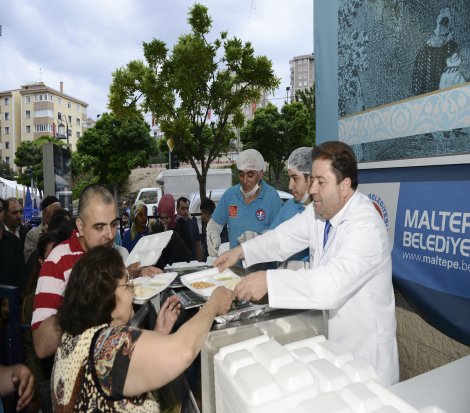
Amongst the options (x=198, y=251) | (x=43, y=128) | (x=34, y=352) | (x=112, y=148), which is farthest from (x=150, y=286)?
(x=43, y=128)

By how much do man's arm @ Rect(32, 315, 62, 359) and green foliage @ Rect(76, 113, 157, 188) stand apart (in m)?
27.8

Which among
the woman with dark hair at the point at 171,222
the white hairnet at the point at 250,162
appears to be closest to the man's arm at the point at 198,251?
the woman with dark hair at the point at 171,222

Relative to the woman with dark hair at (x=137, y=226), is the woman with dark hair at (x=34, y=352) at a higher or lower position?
lower

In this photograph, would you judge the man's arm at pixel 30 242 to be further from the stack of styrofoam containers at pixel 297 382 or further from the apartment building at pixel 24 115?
the apartment building at pixel 24 115

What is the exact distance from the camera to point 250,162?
12.8 feet

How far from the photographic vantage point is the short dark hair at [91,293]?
4.58 ft

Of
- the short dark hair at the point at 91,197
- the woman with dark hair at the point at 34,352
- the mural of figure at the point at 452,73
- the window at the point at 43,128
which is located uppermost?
the window at the point at 43,128

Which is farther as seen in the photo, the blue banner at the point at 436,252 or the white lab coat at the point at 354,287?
the blue banner at the point at 436,252

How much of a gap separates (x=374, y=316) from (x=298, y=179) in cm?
161

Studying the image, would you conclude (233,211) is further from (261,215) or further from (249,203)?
(261,215)

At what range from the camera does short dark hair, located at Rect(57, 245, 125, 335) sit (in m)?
1.40

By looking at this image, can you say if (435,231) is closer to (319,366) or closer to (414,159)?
(414,159)

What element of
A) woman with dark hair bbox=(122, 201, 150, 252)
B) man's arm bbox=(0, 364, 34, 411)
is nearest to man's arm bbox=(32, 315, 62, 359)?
man's arm bbox=(0, 364, 34, 411)

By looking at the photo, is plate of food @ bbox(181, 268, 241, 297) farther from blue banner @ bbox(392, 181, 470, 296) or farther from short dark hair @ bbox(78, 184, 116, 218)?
blue banner @ bbox(392, 181, 470, 296)
